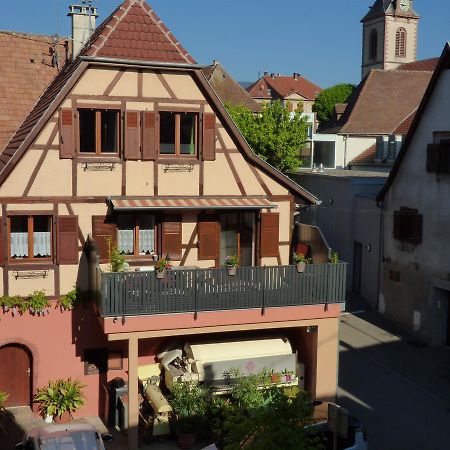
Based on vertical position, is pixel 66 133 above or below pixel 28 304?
above

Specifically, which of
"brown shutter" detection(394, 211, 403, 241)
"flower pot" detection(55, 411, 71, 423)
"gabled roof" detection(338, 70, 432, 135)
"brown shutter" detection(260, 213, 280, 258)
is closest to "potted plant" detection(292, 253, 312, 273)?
"brown shutter" detection(260, 213, 280, 258)

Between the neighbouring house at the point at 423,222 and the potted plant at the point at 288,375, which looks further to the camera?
the neighbouring house at the point at 423,222

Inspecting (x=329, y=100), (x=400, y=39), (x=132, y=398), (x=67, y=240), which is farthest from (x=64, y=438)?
(x=400, y=39)

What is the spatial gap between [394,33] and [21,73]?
7325 centimetres

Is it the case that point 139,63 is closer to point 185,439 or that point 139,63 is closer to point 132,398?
point 132,398

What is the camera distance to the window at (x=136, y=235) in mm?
17562

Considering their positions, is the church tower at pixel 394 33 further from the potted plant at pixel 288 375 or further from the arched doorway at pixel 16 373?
the arched doorway at pixel 16 373

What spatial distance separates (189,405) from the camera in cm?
1609

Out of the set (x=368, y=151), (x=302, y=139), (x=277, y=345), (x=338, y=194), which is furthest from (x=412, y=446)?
(x=368, y=151)

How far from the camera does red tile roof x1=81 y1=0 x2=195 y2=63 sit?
1688 centimetres

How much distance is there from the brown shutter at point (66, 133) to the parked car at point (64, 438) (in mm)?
6469

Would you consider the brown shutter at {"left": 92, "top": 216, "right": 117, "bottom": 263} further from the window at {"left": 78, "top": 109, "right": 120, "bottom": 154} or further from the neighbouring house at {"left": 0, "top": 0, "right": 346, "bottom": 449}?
the window at {"left": 78, "top": 109, "right": 120, "bottom": 154}

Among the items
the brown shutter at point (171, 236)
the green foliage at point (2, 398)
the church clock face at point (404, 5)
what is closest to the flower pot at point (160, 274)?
the brown shutter at point (171, 236)

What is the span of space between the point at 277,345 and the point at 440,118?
10.4m
